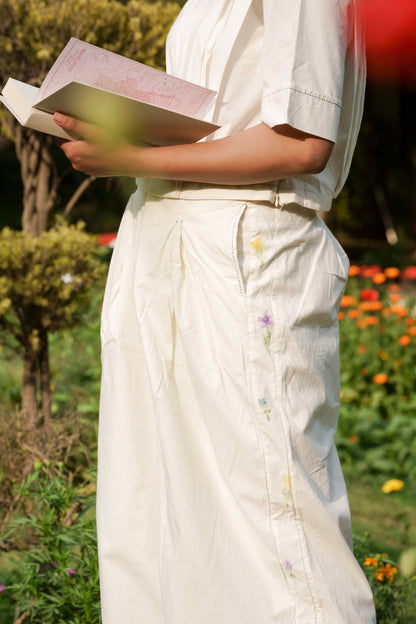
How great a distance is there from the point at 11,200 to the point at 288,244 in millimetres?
7903

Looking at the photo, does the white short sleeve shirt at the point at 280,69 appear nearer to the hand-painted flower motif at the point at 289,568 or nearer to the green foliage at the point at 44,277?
the hand-painted flower motif at the point at 289,568

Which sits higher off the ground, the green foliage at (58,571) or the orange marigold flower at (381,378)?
the orange marigold flower at (381,378)

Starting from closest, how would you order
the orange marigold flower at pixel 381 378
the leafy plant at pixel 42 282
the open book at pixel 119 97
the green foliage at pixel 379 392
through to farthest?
1. the open book at pixel 119 97
2. the leafy plant at pixel 42 282
3. the green foliage at pixel 379 392
4. the orange marigold flower at pixel 381 378

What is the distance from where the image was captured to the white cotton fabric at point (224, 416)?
1.25 meters

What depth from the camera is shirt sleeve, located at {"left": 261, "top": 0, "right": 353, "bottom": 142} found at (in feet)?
3.90

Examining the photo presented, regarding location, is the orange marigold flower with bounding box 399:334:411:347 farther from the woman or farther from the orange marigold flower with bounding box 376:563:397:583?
the woman

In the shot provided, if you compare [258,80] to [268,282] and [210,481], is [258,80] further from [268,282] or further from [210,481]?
[210,481]

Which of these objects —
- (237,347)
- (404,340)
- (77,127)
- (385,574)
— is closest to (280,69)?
(77,127)

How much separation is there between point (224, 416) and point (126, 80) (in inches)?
24.2

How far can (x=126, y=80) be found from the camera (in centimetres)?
122

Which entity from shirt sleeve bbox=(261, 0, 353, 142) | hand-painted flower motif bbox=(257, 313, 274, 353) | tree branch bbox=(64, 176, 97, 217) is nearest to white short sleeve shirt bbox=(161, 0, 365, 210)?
shirt sleeve bbox=(261, 0, 353, 142)

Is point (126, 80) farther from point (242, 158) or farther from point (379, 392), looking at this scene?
point (379, 392)

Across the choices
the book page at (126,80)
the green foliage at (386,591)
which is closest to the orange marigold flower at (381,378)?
the green foliage at (386,591)

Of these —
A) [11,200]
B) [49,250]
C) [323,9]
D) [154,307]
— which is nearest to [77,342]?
[49,250]
